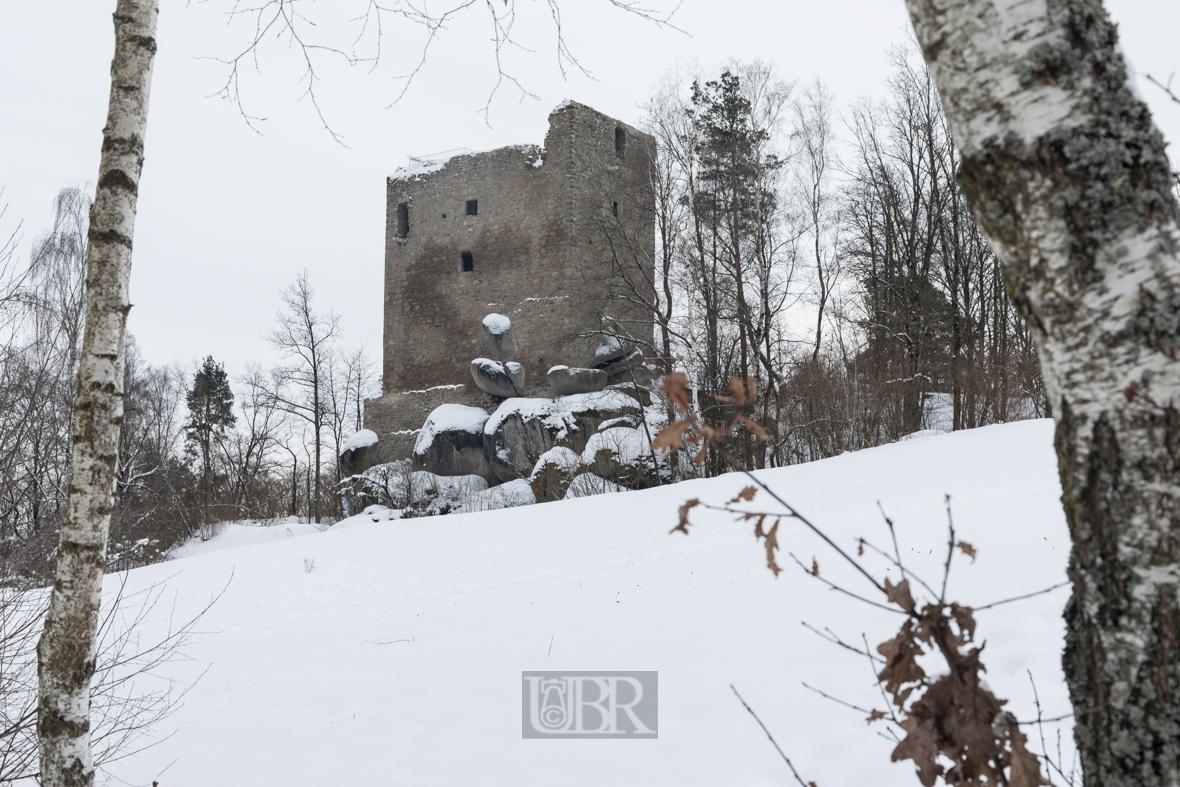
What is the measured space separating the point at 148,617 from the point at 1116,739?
26.3ft

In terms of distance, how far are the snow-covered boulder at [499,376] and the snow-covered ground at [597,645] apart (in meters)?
12.0

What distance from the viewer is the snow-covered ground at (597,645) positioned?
10.1ft

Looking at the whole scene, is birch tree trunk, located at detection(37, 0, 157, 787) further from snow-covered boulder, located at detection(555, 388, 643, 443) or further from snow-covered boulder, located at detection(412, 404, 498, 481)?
snow-covered boulder, located at detection(412, 404, 498, 481)

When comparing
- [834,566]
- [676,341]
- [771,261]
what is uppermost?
[771,261]

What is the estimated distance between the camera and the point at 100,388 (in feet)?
8.66

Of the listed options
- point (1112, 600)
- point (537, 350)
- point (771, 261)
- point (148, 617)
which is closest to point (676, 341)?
point (771, 261)

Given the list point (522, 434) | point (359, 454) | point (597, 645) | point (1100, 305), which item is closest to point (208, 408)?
point (359, 454)

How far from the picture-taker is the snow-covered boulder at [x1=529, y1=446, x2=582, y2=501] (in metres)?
16.1

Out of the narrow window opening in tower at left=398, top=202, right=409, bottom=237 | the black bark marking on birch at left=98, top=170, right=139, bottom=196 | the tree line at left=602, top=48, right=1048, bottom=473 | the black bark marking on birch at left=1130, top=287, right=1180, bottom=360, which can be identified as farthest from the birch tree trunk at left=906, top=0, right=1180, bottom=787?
the narrow window opening in tower at left=398, top=202, right=409, bottom=237

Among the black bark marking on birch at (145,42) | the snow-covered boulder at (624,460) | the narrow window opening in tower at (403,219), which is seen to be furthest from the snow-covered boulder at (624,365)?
the black bark marking on birch at (145,42)

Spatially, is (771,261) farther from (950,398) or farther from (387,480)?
(387,480)

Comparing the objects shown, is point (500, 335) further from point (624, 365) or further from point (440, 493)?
point (440, 493)

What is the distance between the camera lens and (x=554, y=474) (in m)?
16.3

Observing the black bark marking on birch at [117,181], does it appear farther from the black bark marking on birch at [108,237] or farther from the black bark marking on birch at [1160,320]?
the black bark marking on birch at [1160,320]
